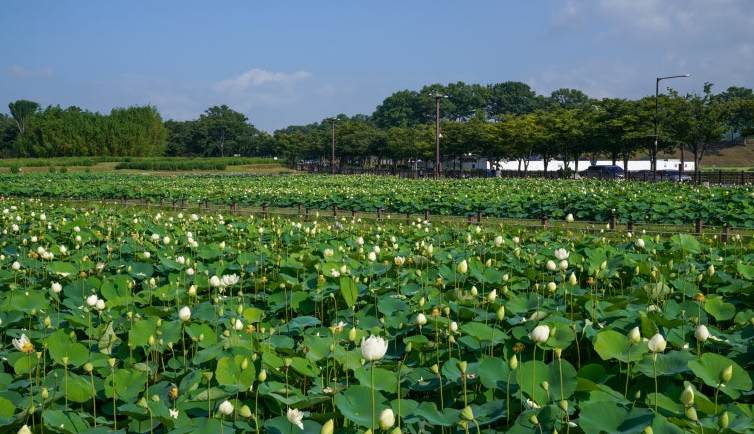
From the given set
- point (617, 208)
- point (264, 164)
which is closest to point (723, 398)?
point (617, 208)

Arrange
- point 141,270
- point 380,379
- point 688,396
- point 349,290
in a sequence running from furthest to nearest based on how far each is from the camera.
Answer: point 141,270 < point 349,290 < point 380,379 < point 688,396

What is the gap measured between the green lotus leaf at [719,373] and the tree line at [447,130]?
3322 cm

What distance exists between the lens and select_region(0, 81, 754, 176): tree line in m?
41.4

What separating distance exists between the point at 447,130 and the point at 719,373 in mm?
61171

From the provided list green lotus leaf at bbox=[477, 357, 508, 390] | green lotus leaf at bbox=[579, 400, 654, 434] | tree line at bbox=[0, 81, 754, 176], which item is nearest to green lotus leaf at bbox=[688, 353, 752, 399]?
green lotus leaf at bbox=[579, 400, 654, 434]

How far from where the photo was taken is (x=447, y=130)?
6297 centimetres

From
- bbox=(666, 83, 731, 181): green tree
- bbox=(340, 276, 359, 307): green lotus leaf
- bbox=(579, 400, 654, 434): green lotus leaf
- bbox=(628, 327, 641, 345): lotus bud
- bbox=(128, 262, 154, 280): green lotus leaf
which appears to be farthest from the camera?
bbox=(666, 83, 731, 181): green tree

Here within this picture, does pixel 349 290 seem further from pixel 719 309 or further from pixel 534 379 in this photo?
pixel 719 309

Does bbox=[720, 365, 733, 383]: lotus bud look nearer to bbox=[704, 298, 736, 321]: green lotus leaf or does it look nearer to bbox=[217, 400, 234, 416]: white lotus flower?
bbox=[704, 298, 736, 321]: green lotus leaf

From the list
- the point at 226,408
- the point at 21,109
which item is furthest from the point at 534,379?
the point at 21,109

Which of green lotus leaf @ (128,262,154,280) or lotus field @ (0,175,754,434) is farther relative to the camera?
green lotus leaf @ (128,262,154,280)

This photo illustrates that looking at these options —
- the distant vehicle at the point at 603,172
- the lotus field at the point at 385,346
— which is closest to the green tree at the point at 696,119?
the distant vehicle at the point at 603,172

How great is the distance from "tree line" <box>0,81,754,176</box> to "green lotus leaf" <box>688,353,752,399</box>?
33.2 metres

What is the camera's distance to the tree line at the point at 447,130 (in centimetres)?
4138
